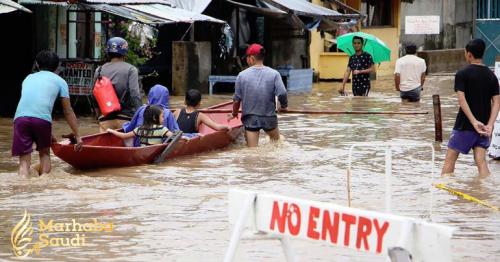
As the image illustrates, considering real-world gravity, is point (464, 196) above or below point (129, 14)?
below

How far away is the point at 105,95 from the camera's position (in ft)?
41.5

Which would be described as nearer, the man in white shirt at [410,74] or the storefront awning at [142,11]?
the storefront awning at [142,11]

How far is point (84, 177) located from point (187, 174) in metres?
1.28

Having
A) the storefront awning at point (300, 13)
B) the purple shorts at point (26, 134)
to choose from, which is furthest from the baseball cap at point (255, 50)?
the storefront awning at point (300, 13)

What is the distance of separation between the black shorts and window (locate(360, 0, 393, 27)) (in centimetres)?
2091

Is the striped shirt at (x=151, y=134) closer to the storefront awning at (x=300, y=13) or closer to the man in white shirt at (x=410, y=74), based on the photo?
the man in white shirt at (x=410, y=74)

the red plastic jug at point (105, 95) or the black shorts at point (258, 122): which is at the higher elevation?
the red plastic jug at point (105, 95)

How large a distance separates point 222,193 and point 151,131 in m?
2.02

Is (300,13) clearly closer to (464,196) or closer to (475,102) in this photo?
(475,102)

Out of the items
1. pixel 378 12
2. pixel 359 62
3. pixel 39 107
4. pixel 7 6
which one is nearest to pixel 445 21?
pixel 378 12

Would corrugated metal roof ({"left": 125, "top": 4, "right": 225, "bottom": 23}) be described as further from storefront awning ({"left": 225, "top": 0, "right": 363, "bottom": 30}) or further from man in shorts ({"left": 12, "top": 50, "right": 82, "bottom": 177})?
man in shorts ({"left": 12, "top": 50, "right": 82, "bottom": 177})

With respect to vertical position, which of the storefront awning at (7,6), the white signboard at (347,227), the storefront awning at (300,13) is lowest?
the white signboard at (347,227)

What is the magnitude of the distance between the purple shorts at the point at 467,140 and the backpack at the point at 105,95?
4063mm

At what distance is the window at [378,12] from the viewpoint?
34.3m
